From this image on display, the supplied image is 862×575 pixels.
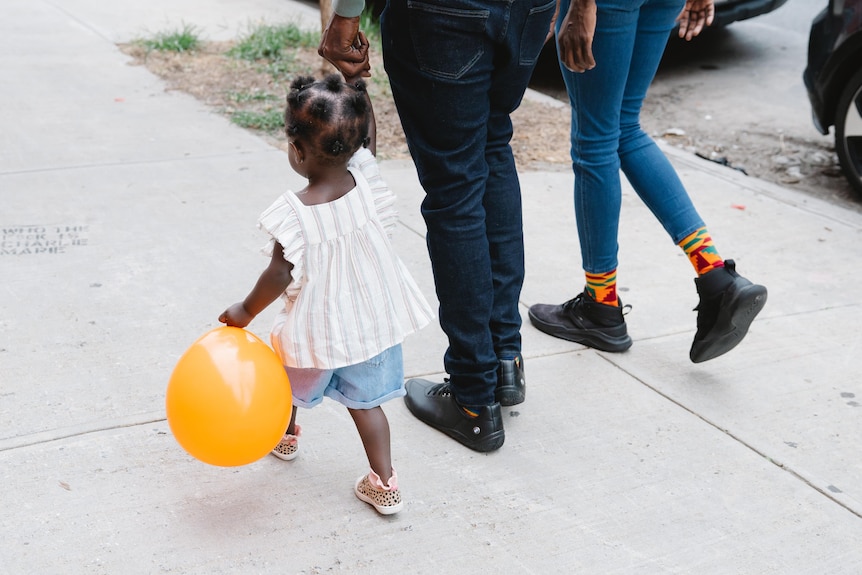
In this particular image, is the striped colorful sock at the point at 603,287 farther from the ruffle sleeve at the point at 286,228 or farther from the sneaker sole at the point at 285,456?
the ruffle sleeve at the point at 286,228

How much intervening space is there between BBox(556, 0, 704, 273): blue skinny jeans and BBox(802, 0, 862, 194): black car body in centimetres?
229

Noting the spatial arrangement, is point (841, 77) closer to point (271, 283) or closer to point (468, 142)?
point (468, 142)

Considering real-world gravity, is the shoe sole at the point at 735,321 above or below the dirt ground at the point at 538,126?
above

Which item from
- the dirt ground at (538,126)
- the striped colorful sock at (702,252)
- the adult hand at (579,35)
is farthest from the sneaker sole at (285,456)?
the dirt ground at (538,126)

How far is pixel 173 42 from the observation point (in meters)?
7.29

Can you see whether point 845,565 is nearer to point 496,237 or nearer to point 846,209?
point 496,237

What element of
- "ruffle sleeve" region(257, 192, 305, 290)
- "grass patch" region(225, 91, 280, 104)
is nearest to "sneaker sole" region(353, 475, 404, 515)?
"ruffle sleeve" region(257, 192, 305, 290)

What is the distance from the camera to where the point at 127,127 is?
547 centimetres

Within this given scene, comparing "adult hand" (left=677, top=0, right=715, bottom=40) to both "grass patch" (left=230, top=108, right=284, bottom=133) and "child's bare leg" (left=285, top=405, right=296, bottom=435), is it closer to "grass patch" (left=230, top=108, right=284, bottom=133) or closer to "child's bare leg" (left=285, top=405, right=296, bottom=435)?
"child's bare leg" (left=285, top=405, right=296, bottom=435)

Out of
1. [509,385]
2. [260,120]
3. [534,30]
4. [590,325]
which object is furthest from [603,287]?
[260,120]

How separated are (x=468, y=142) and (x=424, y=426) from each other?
88cm

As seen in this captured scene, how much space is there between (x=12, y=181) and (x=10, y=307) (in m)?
1.41

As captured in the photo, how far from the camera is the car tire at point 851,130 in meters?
4.93

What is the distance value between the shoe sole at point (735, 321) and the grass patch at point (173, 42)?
214 inches
